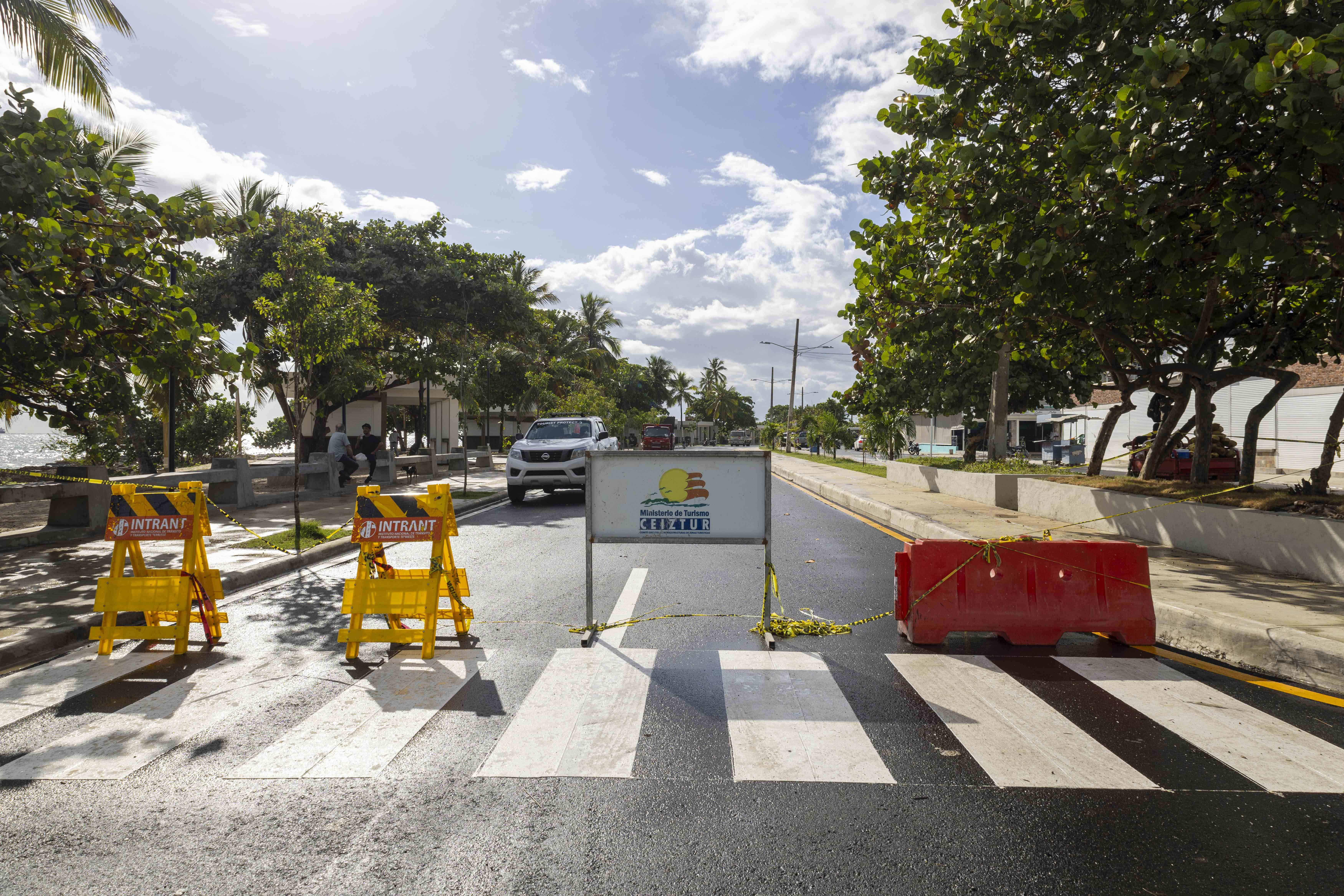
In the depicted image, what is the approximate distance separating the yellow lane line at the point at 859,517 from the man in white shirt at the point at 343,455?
9.86 m

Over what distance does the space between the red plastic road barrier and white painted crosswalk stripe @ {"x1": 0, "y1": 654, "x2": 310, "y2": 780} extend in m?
4.60

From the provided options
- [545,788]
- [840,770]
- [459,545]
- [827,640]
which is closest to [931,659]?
[827,640]

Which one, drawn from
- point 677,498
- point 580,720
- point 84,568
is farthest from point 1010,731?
point 84,568

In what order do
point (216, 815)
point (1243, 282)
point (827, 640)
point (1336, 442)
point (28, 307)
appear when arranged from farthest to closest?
point (1336, 442), point (1243, 282), point (28, 307), point (827, 640), point (216, 815)

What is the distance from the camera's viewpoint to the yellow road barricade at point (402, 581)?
5.96 metres

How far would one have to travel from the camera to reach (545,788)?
367 cm

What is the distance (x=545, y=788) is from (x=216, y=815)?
1.38 meters

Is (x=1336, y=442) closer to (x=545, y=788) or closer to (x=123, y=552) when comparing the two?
(x=545, y=788)

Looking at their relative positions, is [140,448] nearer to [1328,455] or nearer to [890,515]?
[890,515]

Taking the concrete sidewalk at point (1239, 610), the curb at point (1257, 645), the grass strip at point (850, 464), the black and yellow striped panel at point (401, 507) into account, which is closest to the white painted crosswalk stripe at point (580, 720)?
the black and yellow striped panel at point (401, 507)

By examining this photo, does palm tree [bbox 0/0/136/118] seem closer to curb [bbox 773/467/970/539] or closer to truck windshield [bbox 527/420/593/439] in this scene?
truck windshield [bbox 527/420/593/439]

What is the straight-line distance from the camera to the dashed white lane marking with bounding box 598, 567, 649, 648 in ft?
20.7

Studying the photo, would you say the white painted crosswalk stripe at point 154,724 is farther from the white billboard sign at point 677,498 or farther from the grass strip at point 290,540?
the grass strip at point 290,540

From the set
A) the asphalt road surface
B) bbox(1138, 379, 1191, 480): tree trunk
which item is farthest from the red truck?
the asphalt road surface
